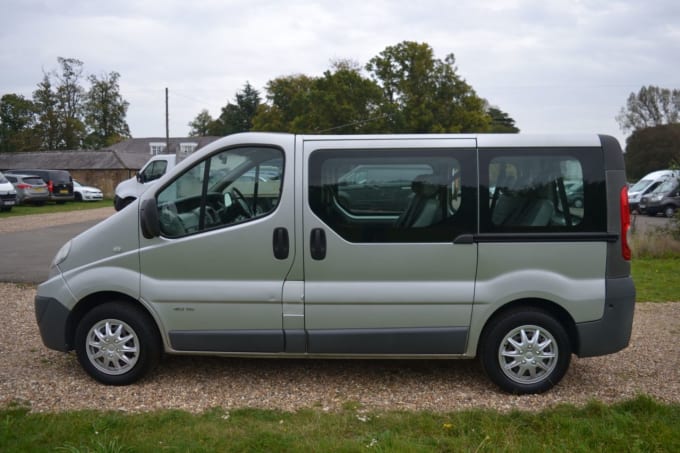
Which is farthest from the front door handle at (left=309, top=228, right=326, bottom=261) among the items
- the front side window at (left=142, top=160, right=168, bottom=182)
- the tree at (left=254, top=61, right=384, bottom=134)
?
the tree at (left=254, top=61, right=384, bottom=134)

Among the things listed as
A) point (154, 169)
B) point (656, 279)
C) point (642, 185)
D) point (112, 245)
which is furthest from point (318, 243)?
point (642, 185)

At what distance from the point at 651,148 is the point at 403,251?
65.8 metres

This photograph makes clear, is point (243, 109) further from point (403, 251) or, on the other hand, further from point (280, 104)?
point (403, 251)

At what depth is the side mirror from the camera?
499 centimetres

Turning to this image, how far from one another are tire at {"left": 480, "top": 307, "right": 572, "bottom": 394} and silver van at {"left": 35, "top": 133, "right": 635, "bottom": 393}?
0.01 meters

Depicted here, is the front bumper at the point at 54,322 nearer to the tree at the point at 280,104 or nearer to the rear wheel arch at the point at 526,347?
the rear wheel arch at the point at 526,347

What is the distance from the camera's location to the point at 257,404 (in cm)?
485

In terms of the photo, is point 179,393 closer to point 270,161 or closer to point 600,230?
point 270,161

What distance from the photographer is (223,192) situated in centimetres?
507

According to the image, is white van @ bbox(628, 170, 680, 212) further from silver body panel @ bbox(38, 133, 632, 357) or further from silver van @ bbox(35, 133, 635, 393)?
silver body panel @ bbox(38, 133, 632, 357)

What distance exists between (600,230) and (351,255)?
6.40 ft

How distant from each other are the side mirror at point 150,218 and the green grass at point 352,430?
1.41 meters

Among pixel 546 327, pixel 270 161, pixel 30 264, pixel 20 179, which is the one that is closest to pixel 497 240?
pixel 546 327

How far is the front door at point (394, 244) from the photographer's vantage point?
4938 millimetres
